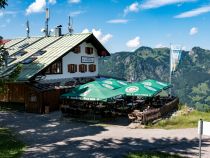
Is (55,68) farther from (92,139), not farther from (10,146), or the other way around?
(10,146)

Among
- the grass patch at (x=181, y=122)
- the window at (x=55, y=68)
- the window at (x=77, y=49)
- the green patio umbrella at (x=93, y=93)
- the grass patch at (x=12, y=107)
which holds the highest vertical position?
the window at (x=77, y=49)

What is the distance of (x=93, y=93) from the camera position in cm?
2739

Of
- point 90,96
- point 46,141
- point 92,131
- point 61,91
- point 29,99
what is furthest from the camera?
point 61,91

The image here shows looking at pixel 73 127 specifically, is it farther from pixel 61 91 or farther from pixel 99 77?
pixel 99 77

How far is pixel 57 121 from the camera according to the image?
28.7m

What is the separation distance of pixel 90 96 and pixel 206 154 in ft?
36.1

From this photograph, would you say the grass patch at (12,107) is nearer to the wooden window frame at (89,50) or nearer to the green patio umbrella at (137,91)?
the green patio umbrella at (137,91)

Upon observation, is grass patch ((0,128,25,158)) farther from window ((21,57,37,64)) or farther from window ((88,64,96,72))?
window ((88,64,96,72))

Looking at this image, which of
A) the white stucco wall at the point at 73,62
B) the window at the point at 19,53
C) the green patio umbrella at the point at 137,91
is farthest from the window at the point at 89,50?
the green patio umbrella at the point at 137,91

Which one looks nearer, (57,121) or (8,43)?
(57,121)

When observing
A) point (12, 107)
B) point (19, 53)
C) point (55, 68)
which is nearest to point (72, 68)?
point (55, 68)

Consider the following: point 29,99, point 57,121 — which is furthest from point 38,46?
point 57,121

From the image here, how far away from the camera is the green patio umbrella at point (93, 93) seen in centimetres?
2669

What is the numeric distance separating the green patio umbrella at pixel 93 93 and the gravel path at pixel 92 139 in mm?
2038
